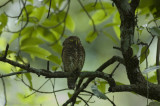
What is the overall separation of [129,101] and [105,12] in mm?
2299

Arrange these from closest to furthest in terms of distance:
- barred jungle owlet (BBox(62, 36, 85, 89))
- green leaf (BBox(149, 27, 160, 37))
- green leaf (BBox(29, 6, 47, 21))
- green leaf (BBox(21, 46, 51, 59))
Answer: green leaf (BBox(149, 27, 160, 37)) < green leaf (BBox(21, 46, 51, 59)) < green leaf (BBox(29, 6, 47, 21)) < barred jungle owlet (BBox(62, 36, 85, 89))

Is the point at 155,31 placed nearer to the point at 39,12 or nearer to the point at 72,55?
the point at 39,12

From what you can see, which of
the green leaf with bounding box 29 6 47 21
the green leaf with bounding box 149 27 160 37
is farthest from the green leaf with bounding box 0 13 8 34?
the green leaf with bounding box 149 27 160 37

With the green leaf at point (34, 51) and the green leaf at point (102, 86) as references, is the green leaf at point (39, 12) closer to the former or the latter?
the green leaf at point (34, 51)

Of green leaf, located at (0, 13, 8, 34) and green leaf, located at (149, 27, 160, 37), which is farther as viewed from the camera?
green leaf, located at (0, 13, 8, 34)

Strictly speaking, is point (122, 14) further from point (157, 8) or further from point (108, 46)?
point (108, 46)

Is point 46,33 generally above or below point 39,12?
below

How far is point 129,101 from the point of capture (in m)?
3.55

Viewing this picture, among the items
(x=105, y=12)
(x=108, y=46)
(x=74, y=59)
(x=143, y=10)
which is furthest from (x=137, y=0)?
(x=108, y=46)

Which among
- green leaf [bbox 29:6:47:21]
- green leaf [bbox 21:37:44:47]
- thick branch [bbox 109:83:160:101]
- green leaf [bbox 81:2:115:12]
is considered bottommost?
thick branch [bbox 109:83:160:101]

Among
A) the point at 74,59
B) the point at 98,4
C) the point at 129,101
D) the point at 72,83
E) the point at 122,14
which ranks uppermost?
the point at 98,4

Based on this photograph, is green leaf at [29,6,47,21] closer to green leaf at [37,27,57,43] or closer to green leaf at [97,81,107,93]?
green leaf at [37,27,57,43]

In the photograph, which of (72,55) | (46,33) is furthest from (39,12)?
(72,55)

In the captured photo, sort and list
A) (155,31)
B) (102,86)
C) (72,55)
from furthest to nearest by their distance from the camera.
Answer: (72,55), (102,86), (155,31)
